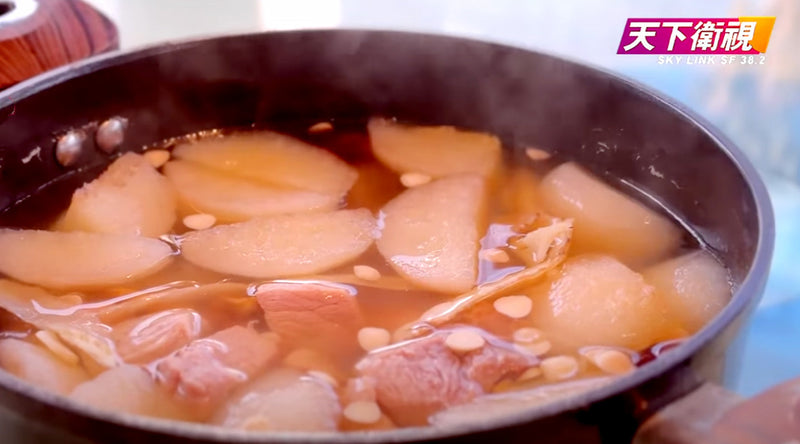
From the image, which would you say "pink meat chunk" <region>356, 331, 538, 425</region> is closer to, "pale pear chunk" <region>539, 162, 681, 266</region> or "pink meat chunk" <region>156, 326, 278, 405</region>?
"pink meat chunk" <region>156, 326, 278, 405</region>

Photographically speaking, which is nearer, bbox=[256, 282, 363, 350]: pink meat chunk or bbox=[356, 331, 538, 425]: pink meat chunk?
bbox=[356, 331, 538, 425]: pink meat chunk

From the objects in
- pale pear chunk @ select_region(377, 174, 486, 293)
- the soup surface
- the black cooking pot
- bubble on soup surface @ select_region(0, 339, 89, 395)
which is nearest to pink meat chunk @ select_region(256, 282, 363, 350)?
the soup surface

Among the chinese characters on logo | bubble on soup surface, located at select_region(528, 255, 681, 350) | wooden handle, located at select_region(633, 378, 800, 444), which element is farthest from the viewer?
the chinese characters on logo

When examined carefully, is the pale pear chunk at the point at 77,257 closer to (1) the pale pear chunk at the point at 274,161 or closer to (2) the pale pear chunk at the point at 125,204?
(2) the pale pear chunk at the point at 125,204

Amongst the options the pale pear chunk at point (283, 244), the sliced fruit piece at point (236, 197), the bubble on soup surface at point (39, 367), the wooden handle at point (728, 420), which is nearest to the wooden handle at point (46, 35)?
the sliced fruit piece at point (236, 197)

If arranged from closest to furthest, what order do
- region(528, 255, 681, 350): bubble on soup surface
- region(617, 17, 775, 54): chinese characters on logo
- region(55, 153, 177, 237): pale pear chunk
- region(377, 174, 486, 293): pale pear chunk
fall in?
1. region(528, 255, 681, 350): bubble on soup surface
2. region(377, 174, 486, 293): pale pear chunk
3. region(55, 153, 177, 237): pale pear chunk
4. region(617, 17, 775, 54): chinese characters on logo

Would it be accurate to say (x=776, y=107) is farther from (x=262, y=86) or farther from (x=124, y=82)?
(x=124, y=82)
